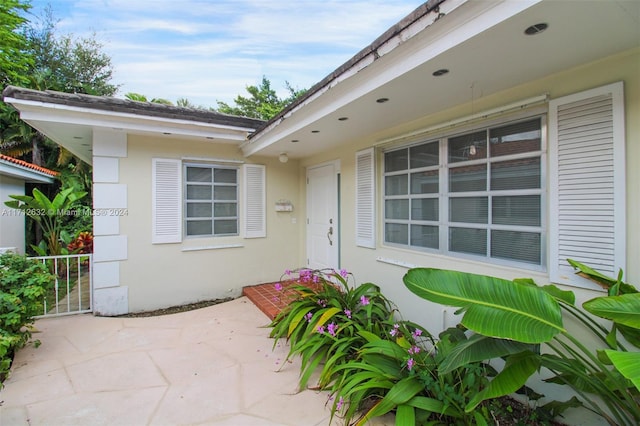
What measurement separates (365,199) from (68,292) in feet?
17.4

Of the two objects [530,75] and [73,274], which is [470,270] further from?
[73,274]

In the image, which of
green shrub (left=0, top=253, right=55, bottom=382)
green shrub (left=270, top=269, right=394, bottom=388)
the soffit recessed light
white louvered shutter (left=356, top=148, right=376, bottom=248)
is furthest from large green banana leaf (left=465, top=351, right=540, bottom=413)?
green shrub (left=0, top=253, right=55, bottom=382)

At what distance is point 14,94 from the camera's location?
395cm

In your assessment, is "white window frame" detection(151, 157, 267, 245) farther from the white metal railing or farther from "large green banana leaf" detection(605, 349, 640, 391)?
"large green banana leaf" detection(605, 349, 640, 391)

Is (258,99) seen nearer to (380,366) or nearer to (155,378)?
(155,378)

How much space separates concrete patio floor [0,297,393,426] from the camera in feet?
8.30

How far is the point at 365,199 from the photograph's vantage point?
15.6 feet

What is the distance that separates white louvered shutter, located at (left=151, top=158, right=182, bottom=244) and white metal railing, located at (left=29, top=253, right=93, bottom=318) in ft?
3.82

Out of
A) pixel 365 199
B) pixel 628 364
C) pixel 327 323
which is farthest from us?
pixel 365 199

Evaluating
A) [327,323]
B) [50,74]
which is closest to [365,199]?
[327,323]

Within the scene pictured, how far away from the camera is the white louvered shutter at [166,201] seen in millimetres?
5230

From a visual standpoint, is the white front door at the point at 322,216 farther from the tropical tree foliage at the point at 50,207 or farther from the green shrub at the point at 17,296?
the tropical tree foliage at the point at 50,207

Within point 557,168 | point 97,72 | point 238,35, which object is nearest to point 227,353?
point 557,168

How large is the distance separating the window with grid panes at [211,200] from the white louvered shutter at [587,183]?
5.31m
